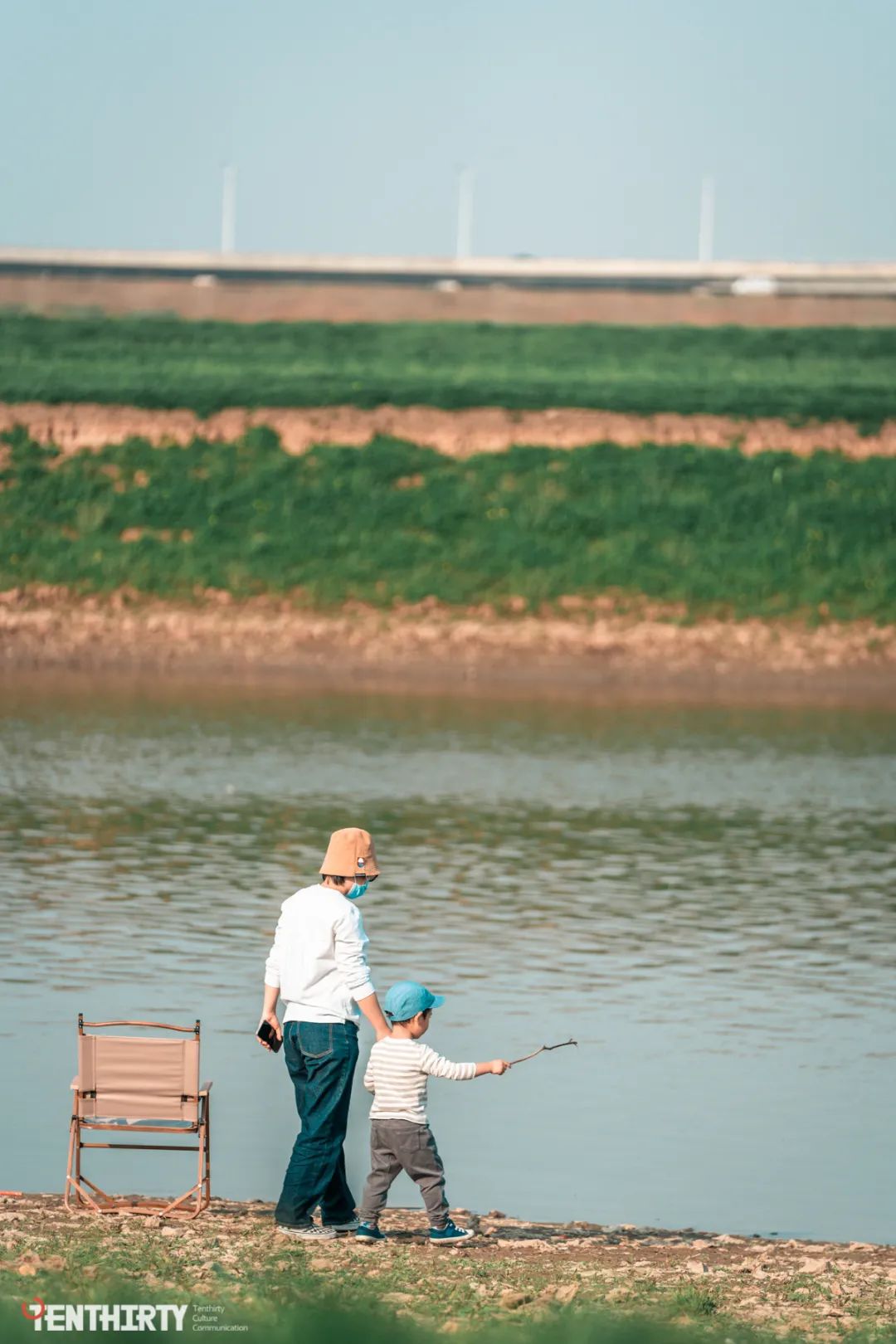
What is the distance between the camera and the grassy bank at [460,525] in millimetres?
41312

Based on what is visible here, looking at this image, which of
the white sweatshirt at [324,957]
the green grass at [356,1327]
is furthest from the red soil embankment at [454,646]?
the green grass at [356,1327]

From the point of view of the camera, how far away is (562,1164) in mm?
11758

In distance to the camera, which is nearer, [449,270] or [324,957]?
[324,957]

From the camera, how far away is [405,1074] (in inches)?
388

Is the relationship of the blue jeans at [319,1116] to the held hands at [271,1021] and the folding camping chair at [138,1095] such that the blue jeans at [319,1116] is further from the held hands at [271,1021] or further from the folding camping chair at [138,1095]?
the folding camping chair at [138,1095]

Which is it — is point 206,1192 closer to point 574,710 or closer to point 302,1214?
point 302,1214

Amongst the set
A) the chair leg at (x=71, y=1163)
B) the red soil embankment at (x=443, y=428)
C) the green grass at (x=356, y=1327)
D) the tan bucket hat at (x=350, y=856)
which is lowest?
the chair leg at (x=71, y=1163)

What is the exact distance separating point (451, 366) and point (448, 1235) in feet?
143

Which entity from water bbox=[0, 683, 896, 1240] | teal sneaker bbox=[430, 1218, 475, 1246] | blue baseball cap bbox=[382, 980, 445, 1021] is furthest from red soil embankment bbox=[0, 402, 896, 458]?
teal sneaker bbox=[430, 1218, 475, 1246]

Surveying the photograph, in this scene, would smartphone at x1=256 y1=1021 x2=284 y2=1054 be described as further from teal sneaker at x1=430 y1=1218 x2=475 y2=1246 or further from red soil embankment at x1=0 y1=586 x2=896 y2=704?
red soil embankment at x1=0 y1=586 x2=896 y2=704

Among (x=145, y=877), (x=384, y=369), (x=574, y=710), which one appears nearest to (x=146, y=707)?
(x=574, y=710)

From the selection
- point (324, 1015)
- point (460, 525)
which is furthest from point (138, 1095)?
point (460, 525)

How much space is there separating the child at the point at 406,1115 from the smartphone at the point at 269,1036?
18.4 inches

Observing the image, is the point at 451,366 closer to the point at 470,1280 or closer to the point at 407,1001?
the point at 407,1001
